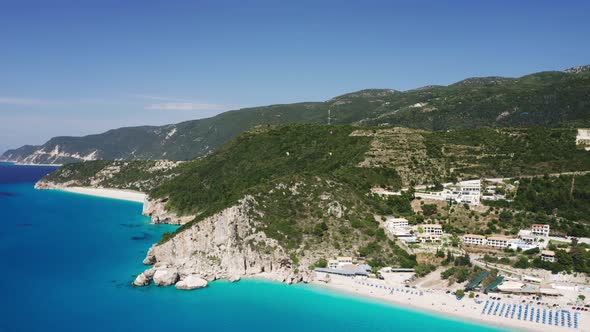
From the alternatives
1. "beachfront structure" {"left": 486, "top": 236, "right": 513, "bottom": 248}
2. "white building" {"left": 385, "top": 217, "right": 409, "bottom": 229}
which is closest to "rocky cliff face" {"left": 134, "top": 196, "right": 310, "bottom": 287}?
"white building" {"left": 385, "top": 217, "right": 409, "bottom": 229}

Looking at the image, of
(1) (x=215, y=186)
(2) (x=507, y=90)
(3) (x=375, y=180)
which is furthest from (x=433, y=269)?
(2) (x=507, y=90)

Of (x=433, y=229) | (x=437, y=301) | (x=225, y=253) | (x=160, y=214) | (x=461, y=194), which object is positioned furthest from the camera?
(x=160, y=214)

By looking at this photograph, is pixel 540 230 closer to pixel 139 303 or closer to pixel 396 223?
pixel 396 223

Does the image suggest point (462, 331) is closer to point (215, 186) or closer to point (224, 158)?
point (215, 186)

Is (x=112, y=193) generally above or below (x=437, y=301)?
above

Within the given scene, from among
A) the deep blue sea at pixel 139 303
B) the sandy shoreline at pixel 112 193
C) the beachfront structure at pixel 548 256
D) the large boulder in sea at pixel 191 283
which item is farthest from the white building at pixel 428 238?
the sandy shoreline at pixel 112 193

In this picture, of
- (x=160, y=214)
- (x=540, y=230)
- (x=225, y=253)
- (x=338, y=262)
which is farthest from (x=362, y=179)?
(x=160, y=214)
